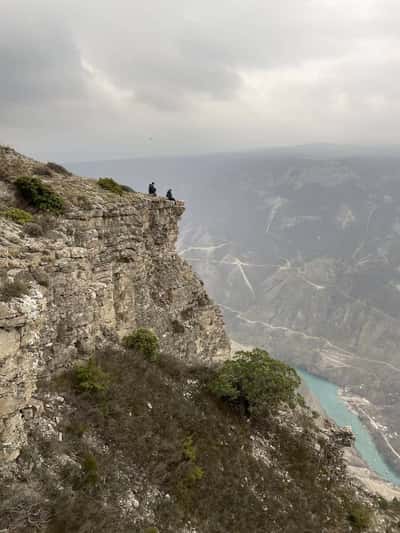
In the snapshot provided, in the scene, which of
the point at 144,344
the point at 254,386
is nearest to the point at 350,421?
the point at 254,386

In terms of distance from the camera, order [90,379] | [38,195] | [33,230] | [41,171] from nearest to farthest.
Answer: [90,379] → [33,230] → [38,195] → [41,171]

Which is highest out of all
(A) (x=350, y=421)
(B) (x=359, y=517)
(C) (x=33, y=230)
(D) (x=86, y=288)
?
(C) (x=33, y=230)

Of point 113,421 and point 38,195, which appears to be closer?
point 113,421

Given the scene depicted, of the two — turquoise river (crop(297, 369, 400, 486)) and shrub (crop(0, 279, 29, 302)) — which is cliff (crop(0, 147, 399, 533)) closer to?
shrub (crop(0, 279, 29, 302))

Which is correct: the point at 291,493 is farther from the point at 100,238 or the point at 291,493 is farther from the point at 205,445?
the point at 100,238

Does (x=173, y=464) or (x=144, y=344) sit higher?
(x=144, y=344)

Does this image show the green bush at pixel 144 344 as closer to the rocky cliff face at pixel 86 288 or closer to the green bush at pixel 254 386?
the rocky cliff face at pixel 86 288

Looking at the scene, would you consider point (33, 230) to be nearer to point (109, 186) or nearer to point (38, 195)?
point (38, 195)
